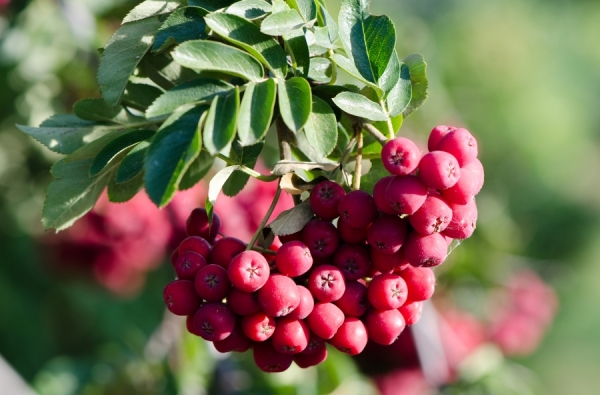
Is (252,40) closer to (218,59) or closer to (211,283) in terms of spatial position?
(218,59)

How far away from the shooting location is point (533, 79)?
24.9ft

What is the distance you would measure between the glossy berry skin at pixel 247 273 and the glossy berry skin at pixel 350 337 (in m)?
0.14

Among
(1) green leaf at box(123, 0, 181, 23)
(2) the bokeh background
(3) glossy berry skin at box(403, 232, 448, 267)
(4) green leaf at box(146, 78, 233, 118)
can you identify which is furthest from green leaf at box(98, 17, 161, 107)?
(2) the bokeh background

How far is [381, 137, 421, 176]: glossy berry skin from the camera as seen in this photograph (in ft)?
2.70

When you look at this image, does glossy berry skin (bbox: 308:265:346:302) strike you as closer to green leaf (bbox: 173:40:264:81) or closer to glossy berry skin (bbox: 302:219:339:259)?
glossy berry skin (bbox: 302:219:339:259)

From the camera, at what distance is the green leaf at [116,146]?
89 cm

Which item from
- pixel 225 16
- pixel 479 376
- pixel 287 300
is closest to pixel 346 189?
pixel 287 300

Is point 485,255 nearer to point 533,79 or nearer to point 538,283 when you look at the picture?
point 538,283

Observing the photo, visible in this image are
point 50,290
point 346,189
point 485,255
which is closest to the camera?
point 346,189

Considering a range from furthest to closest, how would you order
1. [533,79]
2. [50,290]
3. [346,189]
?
[533,79]
[50,290]
[346,189]

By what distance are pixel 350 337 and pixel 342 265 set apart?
104 mm

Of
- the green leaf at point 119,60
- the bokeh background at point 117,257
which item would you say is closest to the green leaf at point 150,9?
the green leaf at point 119,60

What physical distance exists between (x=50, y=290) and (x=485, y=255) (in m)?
2.33

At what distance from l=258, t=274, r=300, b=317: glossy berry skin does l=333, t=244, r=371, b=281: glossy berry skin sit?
0.08m
